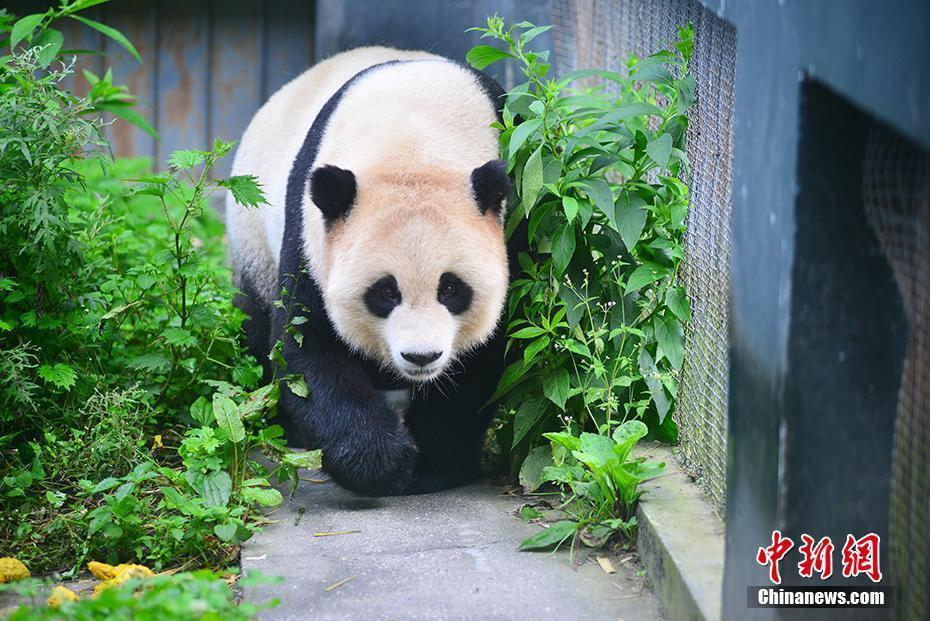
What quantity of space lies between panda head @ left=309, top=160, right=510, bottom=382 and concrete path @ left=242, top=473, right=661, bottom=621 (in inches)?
24.6

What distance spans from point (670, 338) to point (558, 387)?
486mm

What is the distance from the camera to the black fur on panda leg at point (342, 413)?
4.58 metres

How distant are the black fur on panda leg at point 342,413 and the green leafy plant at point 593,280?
0.51 meters

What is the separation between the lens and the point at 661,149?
409 cm

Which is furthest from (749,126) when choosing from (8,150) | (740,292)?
(8,150)

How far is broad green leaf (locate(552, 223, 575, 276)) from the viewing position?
Answer: 436 centimetres

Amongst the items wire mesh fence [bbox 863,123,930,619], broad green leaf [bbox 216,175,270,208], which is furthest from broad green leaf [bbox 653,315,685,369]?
broad green leaf [bbox 216,175,270,208]

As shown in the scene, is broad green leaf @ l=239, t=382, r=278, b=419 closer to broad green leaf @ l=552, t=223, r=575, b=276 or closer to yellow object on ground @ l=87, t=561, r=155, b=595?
yellow object on ground @ l=87, t=561, r=155, b=595

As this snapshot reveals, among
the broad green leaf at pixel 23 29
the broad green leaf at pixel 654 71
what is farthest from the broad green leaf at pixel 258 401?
the broad green leaf at pixel 654 71

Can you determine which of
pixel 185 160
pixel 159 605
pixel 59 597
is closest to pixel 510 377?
pixel 185 160

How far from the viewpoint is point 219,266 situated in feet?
24.2

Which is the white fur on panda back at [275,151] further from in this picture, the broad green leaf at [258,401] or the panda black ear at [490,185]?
the panda black ear at [490,185]

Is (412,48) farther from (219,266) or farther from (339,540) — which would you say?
(339,540)

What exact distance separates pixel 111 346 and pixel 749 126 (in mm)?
3269
